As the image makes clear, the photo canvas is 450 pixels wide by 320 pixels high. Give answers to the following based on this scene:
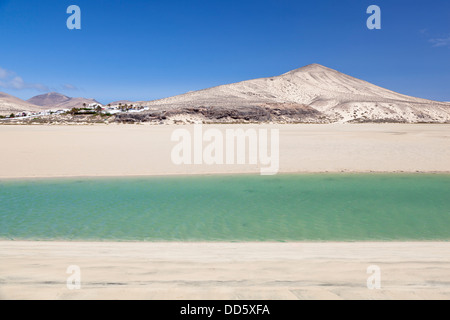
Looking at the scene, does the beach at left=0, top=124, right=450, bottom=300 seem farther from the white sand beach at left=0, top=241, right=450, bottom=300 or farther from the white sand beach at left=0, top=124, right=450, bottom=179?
the white sand beach at left=0, top=124, right=450, bottom=179

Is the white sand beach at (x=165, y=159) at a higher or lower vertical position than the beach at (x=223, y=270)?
higher

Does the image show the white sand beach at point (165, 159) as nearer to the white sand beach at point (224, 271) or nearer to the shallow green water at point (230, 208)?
the shallow green water at point (230, 208)

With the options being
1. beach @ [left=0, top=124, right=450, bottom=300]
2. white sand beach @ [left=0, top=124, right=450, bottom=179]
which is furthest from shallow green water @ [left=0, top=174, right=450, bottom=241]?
white sand beach @ [left=0, top=124, right=450, bottom=179]

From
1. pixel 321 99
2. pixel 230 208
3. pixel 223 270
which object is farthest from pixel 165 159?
pixel 321 99

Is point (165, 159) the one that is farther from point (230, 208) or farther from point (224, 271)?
point (224, 271)

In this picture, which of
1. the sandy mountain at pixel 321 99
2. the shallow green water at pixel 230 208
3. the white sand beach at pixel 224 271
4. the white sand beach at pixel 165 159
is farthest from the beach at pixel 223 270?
the sandy mountain at pixel 321 99

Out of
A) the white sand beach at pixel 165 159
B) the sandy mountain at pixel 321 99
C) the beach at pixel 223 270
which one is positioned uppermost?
the sandy mountain at pixel 321 99

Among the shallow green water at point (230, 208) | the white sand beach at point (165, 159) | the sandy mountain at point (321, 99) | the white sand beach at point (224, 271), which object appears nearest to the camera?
the white sand beach at point (224, 271)
